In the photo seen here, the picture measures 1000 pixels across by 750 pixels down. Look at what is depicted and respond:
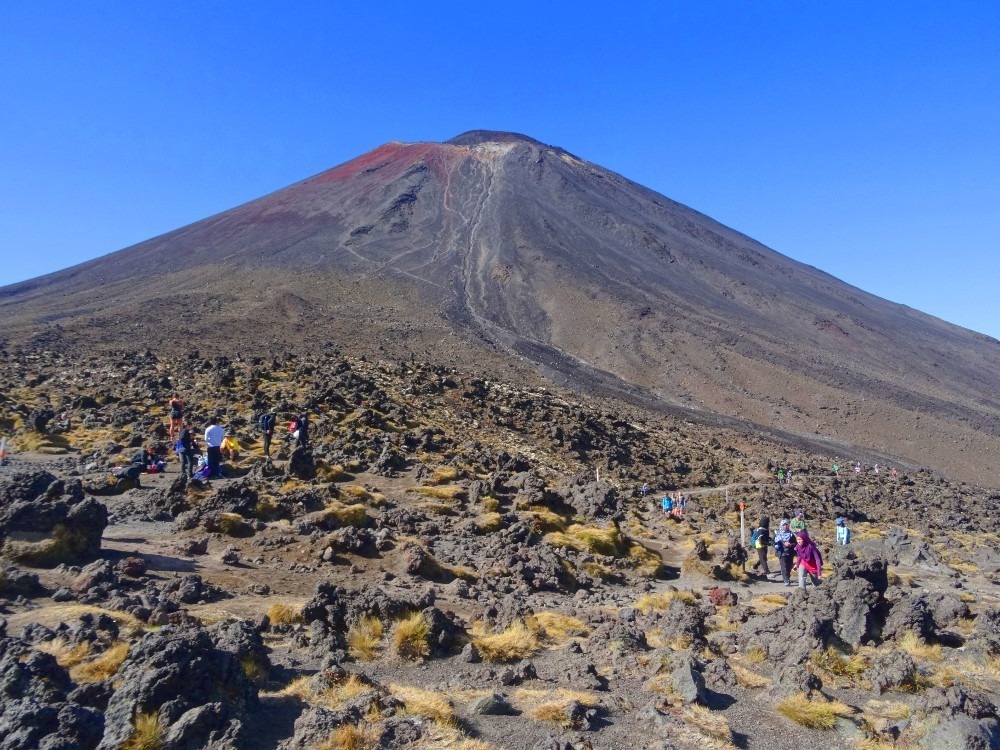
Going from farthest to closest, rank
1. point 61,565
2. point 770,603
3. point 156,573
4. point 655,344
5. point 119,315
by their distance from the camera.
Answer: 1. point 655,344
2. point 119,315
3. point 770,603
4. point 156,573
5. point 61,565

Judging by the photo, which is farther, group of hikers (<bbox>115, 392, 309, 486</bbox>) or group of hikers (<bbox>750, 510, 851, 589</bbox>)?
group of hikers (<bbox>115, 392, 309, 486</bbox>)

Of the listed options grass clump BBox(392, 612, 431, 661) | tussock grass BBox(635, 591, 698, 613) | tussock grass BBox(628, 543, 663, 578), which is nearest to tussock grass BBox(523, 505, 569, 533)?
tussock grass BBox(628, 543, 663, 578)

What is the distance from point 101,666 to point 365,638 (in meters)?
2.34

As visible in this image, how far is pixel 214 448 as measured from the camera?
42.5ft

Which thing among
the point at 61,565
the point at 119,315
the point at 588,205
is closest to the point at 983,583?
the point at 61,565

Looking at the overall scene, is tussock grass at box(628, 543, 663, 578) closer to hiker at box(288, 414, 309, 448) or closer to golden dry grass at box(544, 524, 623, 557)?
golden dry grass at box(544, 524, 623, 557)

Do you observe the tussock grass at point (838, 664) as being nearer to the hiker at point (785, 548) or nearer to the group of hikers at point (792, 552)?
the group of hikers at point (792, 552)

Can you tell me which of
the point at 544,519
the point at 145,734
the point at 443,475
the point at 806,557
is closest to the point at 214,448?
the point at 443,475

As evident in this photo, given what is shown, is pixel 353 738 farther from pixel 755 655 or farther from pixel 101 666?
pixel 755 655

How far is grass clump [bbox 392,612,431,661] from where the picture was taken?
6508 millimetres

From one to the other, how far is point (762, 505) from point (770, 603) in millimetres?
13531

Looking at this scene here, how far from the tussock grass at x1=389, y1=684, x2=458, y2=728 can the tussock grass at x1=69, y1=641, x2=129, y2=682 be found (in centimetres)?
217

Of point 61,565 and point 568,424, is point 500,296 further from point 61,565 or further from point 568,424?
point 61,565

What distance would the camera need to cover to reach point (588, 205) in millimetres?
85375
